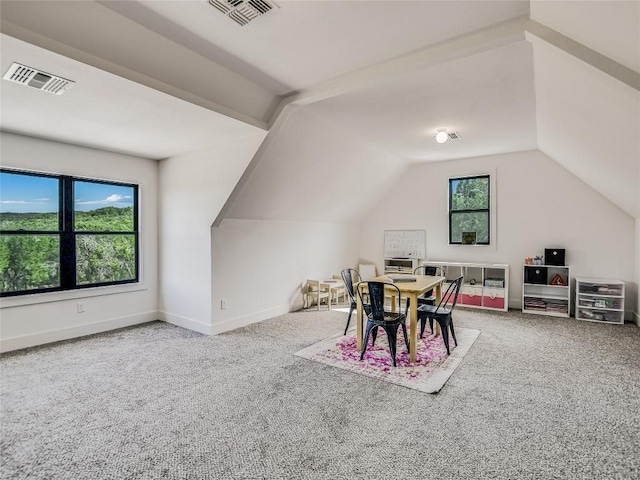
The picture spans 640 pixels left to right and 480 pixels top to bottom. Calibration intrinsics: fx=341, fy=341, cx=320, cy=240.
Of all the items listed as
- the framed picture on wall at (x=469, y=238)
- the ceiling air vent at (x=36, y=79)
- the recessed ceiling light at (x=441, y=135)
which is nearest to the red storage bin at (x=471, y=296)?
the framed picture on wall at (x=469, y=238)

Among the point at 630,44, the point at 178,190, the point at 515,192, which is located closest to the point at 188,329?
the point at 178,190

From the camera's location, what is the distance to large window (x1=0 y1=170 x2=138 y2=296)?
12.1 ft

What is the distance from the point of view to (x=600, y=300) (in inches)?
191

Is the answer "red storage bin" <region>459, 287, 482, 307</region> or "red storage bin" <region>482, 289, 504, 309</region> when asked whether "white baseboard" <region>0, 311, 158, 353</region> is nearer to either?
"red storage bin" <region>459, 287, 482, 307</region>

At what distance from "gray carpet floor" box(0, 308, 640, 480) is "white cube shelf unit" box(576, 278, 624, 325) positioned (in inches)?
44.8

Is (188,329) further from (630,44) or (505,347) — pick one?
(630,44)

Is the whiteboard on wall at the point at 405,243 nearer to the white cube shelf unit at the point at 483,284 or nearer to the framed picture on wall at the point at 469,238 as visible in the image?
the white cube shelf unit at the point at 483,284

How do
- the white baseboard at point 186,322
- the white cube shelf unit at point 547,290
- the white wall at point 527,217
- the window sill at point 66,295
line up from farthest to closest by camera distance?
the white cube shelf unit at point 547,290
the white wall at point 527,217
the white baseboard at point 186,322
the window sill at point 66,295

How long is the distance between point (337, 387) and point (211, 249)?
2.37 meters

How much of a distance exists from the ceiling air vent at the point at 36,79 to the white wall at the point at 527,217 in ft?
18.2

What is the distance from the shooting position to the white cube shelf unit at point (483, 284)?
556 cm

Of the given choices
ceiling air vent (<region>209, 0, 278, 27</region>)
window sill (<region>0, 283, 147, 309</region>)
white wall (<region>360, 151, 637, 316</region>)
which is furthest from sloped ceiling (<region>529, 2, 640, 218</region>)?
window sill (<region>0, 283, 147, 309</region>)

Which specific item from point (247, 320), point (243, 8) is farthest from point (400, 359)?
point (243, 8)

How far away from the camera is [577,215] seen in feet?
17.5
